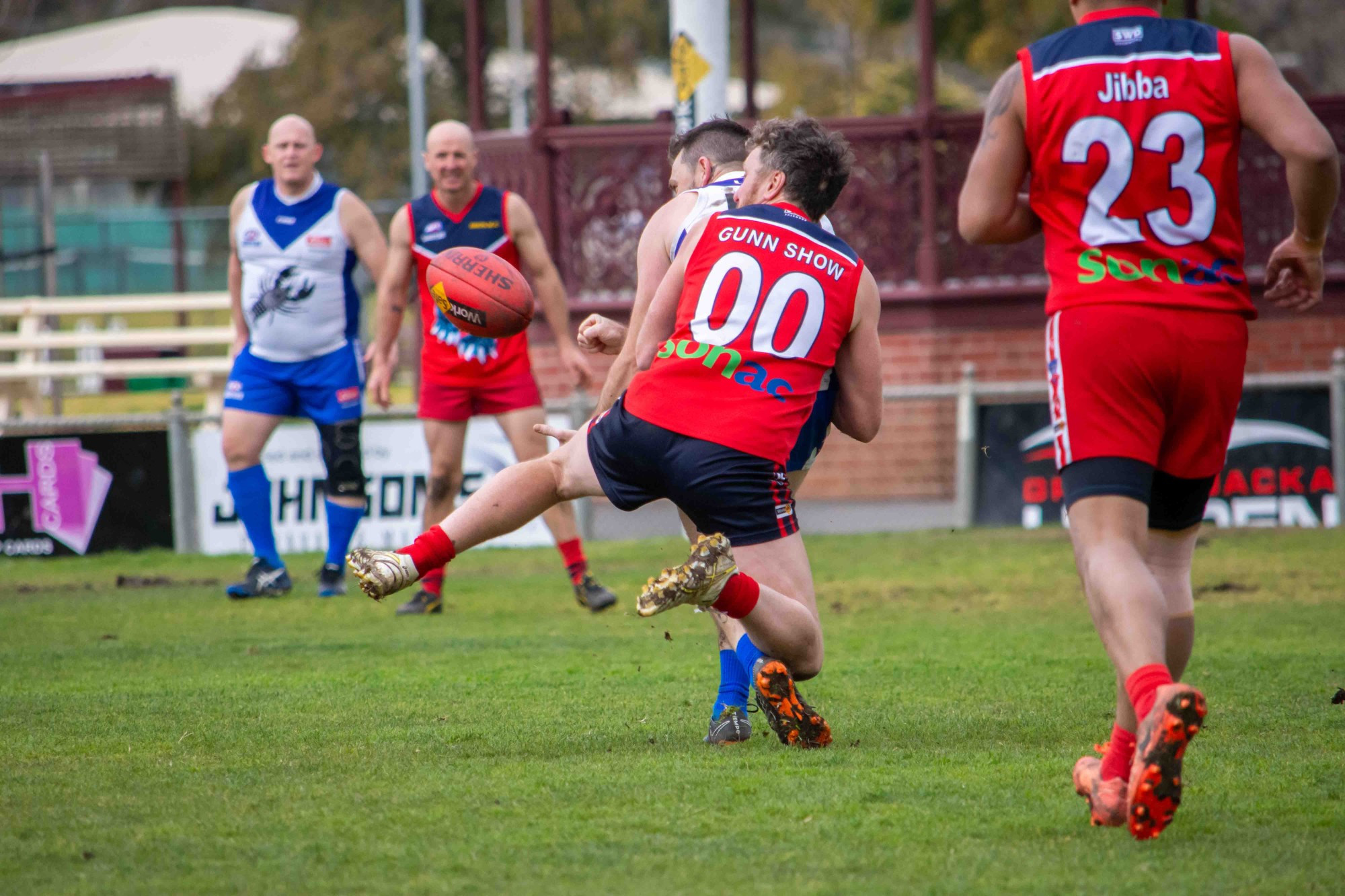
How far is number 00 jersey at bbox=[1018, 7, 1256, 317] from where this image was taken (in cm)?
381

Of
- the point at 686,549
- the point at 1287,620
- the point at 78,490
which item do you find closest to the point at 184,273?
the point at 78,490

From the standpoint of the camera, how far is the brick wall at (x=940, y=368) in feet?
48.2

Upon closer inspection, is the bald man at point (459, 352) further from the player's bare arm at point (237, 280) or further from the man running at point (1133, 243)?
the man running at point (1133, 243)

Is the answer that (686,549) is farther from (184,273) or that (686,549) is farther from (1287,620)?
(184,273)

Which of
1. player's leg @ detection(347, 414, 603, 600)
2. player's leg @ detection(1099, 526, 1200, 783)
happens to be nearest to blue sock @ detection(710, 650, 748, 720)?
player's leg @ detection(347, 414, 603, 600)

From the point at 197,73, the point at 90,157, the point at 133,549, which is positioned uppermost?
the point at 197,73

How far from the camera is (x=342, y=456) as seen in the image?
363 inches

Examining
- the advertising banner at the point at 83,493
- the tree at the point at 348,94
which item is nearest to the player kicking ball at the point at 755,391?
the advertising banner at the point at 83,493

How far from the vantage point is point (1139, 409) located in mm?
3799

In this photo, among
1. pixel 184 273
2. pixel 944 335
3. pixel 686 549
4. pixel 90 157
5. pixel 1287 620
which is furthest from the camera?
pixel 90 157

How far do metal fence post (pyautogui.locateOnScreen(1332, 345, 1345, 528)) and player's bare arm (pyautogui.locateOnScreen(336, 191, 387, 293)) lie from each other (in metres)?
6.97

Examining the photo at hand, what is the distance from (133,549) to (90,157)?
95.2ft

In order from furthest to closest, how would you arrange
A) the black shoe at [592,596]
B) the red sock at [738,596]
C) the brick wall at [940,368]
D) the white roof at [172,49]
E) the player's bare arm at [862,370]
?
the white roof at [172,49]
the brick wall at [940,368]
the black shoe at [592,596]
the player's bare arm at [862,370]
the red sock at [738,596]

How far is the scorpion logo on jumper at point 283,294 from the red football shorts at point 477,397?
0.90m
